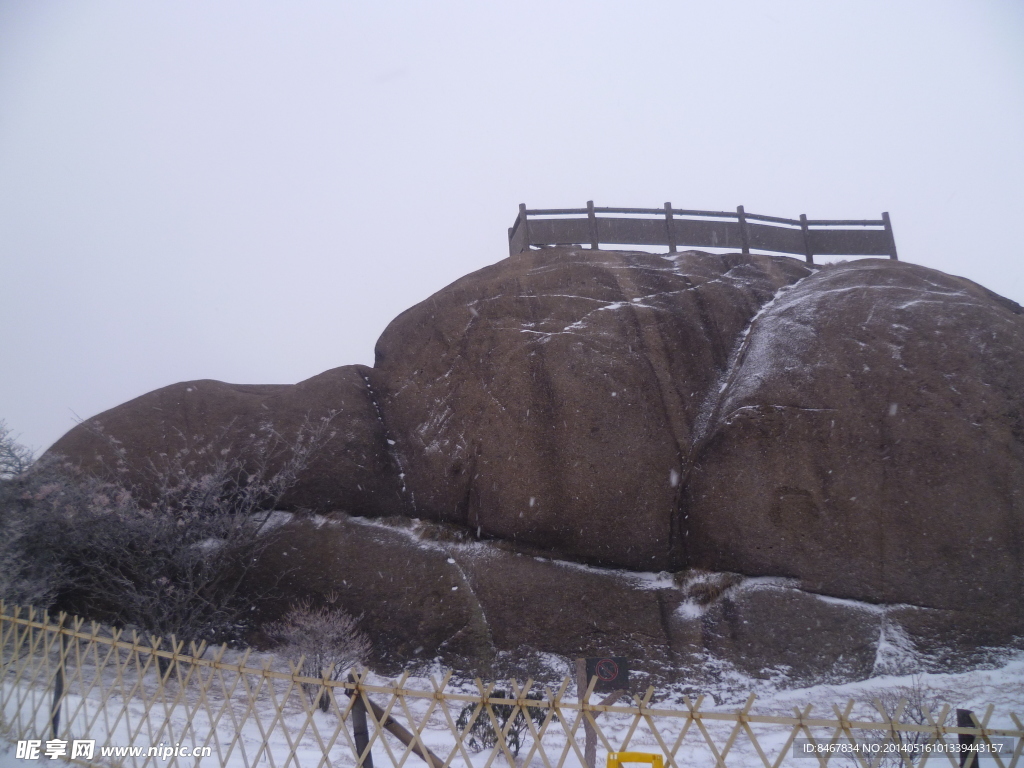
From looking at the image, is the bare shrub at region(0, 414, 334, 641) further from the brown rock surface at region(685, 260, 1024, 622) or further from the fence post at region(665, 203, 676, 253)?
the fence post at region(665, 203, 676, 253)

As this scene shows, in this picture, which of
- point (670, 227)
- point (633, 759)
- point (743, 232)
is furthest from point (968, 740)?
point (743, 232)

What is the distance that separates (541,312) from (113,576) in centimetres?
919

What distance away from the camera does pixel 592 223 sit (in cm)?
1582

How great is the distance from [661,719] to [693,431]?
213 inches

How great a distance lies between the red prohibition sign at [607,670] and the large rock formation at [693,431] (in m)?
4.82

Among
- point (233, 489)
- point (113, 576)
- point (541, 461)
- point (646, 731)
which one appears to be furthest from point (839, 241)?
point (113, 576)

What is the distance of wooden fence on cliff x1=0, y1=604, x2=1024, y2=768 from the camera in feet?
14.7

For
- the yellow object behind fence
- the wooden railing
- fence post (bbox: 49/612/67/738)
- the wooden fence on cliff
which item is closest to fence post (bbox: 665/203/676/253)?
the wooden railing

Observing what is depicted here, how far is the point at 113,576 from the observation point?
34.6ft

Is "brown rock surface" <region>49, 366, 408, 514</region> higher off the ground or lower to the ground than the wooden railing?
lower

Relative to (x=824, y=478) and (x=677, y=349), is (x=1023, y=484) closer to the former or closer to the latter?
(x=824, y=478)

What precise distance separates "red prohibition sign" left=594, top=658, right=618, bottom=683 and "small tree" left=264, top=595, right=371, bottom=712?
403 cm

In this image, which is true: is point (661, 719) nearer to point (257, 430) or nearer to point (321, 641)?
point (321, 641)

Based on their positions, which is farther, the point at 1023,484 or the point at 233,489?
the point at 233,489
